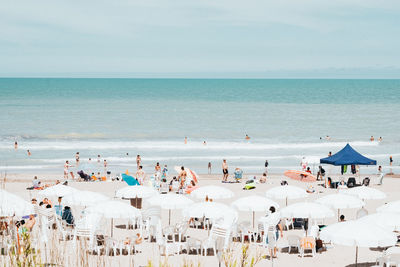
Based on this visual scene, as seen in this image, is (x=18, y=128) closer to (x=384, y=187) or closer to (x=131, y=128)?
(x=131, y=128)

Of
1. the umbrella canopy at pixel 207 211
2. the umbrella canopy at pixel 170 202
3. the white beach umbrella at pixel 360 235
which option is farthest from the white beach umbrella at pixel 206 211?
the white beach umbrella at pixel 360 235

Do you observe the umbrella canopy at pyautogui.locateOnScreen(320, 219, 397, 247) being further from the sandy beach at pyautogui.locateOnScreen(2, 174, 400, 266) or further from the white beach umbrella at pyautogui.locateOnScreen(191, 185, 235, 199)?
the white beach umbrella at pyautogui.locateOnScreen(191, 185, 235, 199)

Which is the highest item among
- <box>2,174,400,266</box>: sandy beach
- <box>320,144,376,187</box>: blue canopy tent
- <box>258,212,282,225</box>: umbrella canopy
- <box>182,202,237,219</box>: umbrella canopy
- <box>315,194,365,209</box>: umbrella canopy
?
<box>320,144,376,187</box>: blue canopy tent

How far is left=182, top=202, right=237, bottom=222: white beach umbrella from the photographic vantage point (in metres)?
16.0

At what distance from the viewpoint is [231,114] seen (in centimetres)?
8856

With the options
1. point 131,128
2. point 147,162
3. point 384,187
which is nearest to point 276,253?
point 384,187

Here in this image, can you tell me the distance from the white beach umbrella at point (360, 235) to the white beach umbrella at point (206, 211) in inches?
167

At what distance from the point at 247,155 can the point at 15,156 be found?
19.5 m

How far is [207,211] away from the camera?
16.1m

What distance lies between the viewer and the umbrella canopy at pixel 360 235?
11961 millimetres

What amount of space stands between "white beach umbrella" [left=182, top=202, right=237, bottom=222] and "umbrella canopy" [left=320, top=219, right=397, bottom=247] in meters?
4.24

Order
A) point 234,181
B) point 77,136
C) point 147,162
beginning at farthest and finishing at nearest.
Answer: point 77,136 → point 147,162 → point 234,181

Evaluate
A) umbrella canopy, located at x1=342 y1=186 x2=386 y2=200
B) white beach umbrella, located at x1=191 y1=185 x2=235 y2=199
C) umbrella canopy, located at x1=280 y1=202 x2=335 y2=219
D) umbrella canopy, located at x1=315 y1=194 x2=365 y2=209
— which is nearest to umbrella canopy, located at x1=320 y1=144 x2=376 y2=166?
umbrella canopy, located at x1=342 y1=186 x2=386 y2=200

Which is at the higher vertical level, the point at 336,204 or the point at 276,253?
the point at 336,204
